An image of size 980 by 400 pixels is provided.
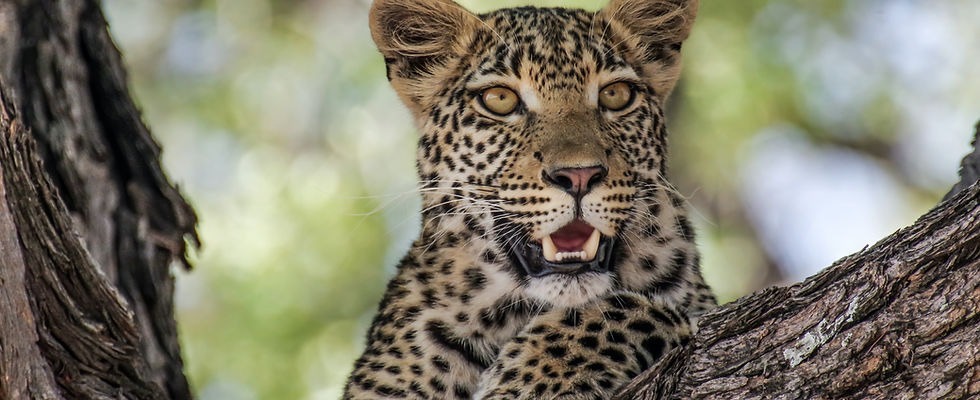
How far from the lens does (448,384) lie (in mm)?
5488

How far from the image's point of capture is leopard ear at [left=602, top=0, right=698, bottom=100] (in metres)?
6.27

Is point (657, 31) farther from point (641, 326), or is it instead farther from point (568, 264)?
point (641, 326)

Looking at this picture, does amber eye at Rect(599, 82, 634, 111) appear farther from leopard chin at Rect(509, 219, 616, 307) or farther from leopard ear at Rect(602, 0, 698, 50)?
leopard chin at Rect(509, 219, 616, 307)

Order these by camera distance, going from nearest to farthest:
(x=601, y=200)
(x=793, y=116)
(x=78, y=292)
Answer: (x=78, y=292) → (x=601, y=200) → (x=793, y=116)

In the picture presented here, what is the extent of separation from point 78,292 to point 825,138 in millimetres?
7695

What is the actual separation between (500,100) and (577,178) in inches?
32.5

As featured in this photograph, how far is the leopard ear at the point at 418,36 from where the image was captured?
6234 mm

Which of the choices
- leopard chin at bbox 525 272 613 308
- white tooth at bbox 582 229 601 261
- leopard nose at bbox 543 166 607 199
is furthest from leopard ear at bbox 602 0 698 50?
leopard chin at bbox 525 272 613 308

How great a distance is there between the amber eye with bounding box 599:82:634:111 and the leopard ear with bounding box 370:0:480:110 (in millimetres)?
741

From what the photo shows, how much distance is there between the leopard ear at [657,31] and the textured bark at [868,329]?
2.40 metres

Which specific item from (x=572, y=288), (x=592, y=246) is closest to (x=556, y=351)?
(x=572, y=288)

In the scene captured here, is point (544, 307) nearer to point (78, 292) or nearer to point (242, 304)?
point (78, 292)

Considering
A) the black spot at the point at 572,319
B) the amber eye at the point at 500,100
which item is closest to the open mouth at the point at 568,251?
the black spot at the point at 572,319

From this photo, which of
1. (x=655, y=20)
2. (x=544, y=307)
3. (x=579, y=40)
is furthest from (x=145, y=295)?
(x=655, y=20)
